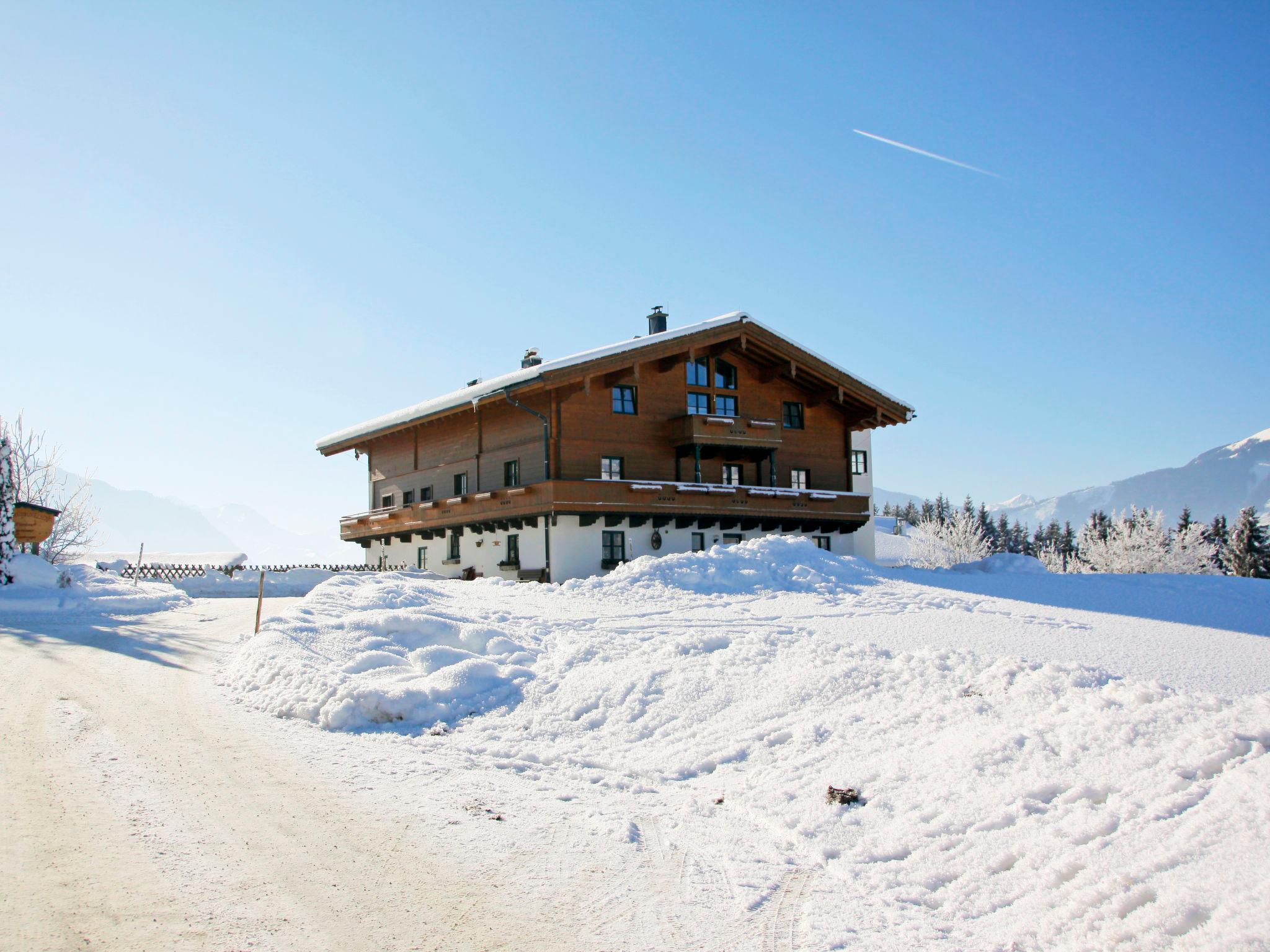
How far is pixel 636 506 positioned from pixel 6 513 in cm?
1941

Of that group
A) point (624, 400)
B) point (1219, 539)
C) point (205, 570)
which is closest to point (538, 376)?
point (624, 400)

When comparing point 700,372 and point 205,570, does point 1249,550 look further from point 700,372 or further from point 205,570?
point 205,570

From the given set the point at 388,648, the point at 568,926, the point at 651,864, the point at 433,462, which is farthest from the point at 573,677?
the point at 433,462

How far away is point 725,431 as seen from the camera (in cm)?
3192

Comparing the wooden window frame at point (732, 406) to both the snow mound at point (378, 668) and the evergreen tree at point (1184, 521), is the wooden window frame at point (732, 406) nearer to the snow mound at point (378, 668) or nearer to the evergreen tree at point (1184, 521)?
the snow mound at point (378, 668)

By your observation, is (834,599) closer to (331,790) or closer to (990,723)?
(990,723)

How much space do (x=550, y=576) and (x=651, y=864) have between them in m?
22.4

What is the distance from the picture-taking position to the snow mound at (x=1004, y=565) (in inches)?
1058

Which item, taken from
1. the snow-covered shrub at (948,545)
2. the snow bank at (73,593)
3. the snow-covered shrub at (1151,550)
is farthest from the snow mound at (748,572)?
the snow-covered shrub at (948,545)

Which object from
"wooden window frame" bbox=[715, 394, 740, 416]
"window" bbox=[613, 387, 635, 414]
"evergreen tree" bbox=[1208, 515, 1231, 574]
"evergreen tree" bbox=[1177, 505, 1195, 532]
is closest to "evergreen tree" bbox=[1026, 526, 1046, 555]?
"evergreen tree" bbox=[1208, 515, 1231, 574]

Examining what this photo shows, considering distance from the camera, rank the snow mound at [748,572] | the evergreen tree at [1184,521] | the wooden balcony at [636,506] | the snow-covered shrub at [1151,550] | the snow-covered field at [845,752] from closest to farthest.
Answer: the snow-covered field at [845,752] < the snow mound at [748,572] < the wooden balcony at [636,506] < the snow-covered shrub at [1151,550] < the evergreen tree at [1184,521]

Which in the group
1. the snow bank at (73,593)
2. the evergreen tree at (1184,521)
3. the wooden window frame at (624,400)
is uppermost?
the wooden window frame at (624,400)

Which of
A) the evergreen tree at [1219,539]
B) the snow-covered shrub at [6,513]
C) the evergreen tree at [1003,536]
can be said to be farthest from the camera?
the evergreen tree at [1003,536]

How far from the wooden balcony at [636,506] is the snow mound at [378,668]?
11.6 meters
